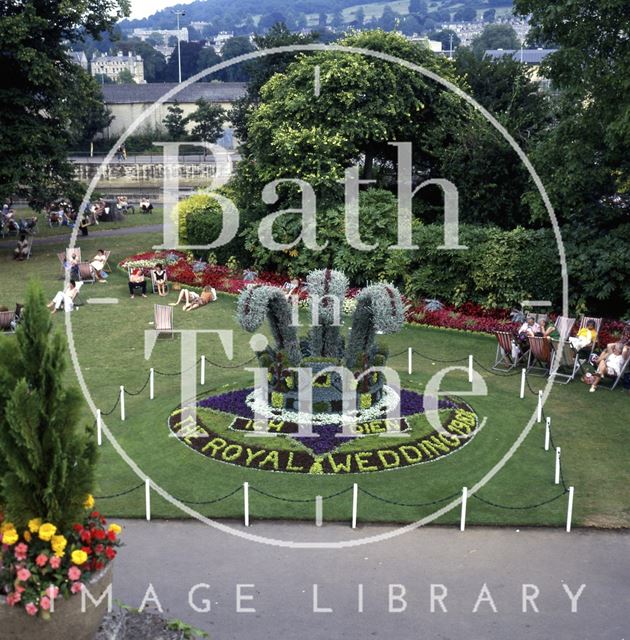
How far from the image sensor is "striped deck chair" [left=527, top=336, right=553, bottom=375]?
1922 cm

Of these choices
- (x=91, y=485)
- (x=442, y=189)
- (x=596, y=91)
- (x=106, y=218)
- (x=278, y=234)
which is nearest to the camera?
(x=91, y=485)

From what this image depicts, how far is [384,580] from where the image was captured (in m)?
11.0

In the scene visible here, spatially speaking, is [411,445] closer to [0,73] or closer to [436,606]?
[436,606]

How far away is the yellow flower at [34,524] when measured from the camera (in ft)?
26.2

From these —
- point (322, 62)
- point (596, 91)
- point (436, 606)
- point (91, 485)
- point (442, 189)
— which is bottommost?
point (436, 606)

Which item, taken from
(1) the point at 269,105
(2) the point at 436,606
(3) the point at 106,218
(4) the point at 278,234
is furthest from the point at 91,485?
(3) the point at 106,218

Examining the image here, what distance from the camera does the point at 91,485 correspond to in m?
8.22

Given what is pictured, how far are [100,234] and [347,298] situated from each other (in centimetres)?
1718

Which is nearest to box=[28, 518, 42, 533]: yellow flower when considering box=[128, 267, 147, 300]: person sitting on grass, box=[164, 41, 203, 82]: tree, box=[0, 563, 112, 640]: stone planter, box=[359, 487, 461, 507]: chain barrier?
box=[0, 563, 112, 640]: stone planter

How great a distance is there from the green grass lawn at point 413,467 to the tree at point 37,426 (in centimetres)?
79

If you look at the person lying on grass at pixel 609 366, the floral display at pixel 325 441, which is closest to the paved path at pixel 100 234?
the floral display at pixel 325 441

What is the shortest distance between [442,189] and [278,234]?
6.49 meters

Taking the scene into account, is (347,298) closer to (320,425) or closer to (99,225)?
(320,425)

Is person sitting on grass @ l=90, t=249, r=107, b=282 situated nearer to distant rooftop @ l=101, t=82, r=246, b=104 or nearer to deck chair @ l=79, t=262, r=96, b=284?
deck chair @ l=79, t=262, r=96, b=284
